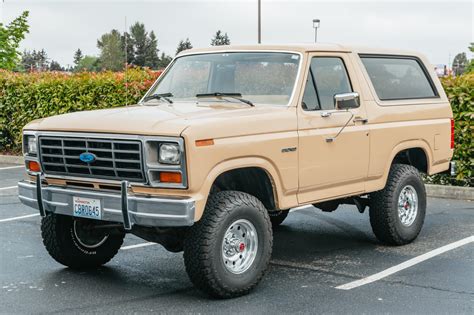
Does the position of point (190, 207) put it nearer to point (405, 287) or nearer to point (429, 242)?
point (405, 287)

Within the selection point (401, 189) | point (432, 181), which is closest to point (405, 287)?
point (401, 189)

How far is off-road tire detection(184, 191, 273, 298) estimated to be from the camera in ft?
19.5

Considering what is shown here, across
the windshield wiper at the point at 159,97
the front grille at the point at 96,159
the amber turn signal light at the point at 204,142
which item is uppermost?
the windshield wiper at the point at 159,97

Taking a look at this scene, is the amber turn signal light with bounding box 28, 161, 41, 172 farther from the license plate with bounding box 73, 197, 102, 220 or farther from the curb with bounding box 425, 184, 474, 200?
the curb with bounding box 425, 184, 474, 200

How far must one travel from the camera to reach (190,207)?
5727 millimetres

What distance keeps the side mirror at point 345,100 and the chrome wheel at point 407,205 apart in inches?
58.9

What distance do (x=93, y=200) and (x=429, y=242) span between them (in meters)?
4.03


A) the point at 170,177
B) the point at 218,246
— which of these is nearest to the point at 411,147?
the point at 218,246

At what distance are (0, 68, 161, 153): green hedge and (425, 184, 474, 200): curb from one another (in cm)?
619

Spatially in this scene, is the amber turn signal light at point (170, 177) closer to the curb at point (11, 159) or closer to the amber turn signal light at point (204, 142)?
the amber turn signal light at point (204, 142)

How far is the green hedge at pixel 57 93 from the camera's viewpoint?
15919 mm

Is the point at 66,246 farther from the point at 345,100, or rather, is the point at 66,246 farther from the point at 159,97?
the point at 345,100

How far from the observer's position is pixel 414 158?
29.0 feet

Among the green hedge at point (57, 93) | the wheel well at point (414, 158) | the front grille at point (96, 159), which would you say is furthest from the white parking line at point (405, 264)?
the green hedge at point (57, 93)
